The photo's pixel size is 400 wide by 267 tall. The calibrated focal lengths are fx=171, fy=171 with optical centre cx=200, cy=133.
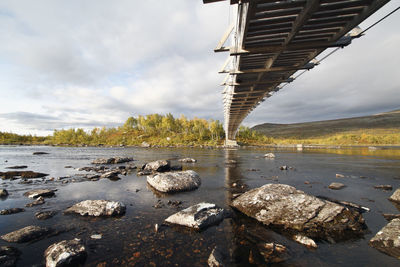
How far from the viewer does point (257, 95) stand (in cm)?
2381

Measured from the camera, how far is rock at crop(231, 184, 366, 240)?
18.1 feet

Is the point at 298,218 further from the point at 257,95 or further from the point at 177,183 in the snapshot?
the point at 257,95

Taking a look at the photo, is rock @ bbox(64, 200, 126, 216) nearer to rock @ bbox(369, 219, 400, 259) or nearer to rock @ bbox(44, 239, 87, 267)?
rock @ bbox(44, 239, 87, 267)

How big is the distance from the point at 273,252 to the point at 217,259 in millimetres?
1547

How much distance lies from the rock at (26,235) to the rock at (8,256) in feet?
1.47

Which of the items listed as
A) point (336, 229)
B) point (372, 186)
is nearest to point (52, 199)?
point (336, 229)

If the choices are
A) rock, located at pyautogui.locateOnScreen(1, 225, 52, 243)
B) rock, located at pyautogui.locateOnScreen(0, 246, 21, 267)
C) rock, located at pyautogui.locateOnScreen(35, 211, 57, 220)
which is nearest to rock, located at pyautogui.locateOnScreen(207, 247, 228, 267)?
rock, located at pyautogui.locateOnScreen(0, 246, 21, 267)

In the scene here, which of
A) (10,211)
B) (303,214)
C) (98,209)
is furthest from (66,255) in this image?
(303,214)

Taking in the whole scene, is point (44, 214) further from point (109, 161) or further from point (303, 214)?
point (109, 161)

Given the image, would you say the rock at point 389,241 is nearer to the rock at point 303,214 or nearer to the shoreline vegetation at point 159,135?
the rock at point 303,214

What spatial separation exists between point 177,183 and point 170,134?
4382 inches

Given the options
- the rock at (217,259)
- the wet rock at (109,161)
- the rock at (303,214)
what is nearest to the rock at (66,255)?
the rock at (217,259)

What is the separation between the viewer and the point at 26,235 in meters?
5.22

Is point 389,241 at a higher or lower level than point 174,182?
lower
